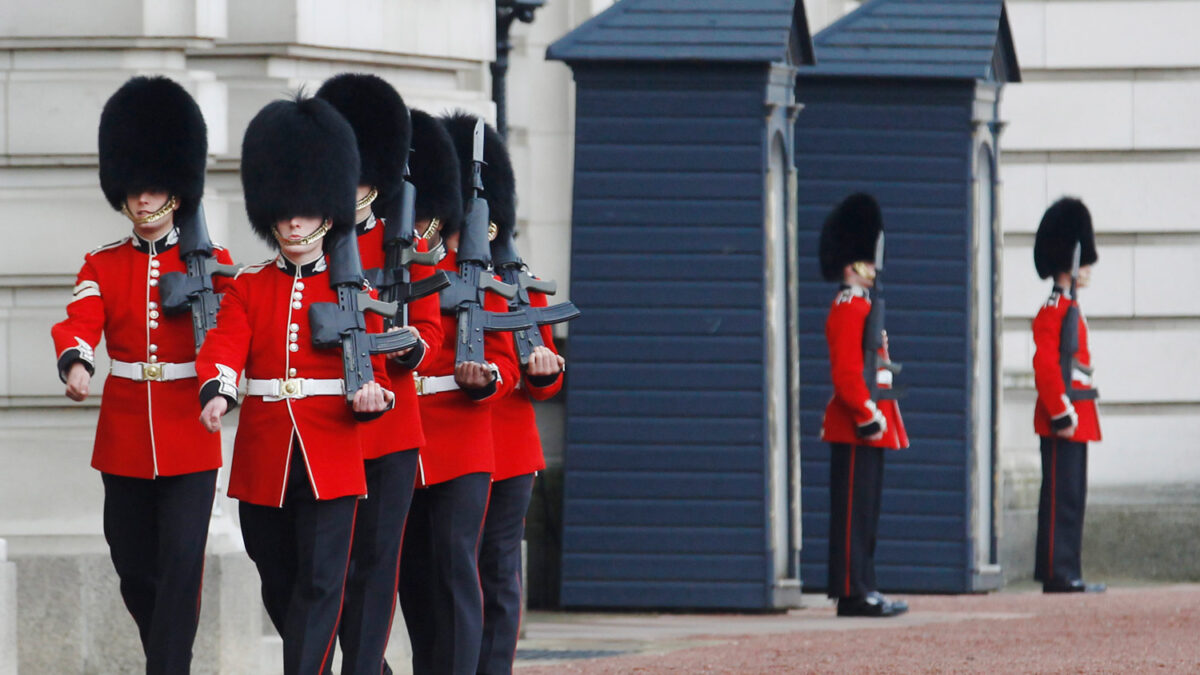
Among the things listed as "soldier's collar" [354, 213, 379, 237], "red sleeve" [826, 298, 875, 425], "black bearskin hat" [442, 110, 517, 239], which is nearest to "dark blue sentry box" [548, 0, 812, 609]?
"red sleeve" [826, 298, 875, 425]

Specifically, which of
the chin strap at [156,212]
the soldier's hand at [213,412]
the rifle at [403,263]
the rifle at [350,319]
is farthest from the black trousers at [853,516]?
the soldier's hand at [213,412]

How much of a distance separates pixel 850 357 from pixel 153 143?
3.84 meters

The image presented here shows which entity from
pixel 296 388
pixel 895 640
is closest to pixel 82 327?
pixel 296 388

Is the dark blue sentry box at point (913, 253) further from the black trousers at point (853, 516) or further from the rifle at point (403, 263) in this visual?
the rifle at point (403, 263)

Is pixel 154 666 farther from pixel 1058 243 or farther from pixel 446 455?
pixel 1058 243

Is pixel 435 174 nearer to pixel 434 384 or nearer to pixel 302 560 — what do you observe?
pixel 434 384

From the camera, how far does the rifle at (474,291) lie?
6.38m

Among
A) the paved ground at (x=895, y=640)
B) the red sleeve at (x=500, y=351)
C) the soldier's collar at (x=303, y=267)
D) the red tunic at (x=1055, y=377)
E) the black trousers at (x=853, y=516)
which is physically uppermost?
the soldier's collar at (x=303, y=267)

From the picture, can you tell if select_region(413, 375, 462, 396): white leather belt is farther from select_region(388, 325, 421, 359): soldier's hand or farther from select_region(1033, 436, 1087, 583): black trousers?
select_region(1033, 436, 1087, 583): black trousers

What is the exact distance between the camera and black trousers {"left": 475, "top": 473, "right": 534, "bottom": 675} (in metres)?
6.51

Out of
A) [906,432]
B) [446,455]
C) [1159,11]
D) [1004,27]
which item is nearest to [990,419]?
→ [906,432]

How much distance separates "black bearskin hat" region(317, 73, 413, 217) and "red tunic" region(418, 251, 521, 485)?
10.6 inches

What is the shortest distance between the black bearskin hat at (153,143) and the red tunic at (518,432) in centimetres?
92

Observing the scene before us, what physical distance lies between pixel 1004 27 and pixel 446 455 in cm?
516
